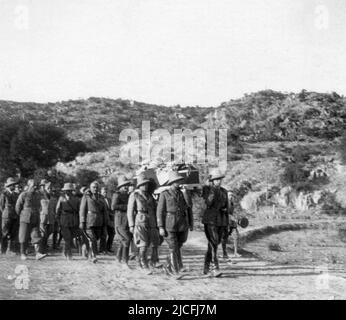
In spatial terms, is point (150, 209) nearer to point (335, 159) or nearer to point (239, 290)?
point (239, 290)

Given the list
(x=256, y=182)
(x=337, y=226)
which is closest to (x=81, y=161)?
(x=256, y=182)

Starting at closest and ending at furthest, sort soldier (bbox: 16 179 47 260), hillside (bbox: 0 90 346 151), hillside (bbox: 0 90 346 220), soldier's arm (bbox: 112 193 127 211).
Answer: soldier's arm (bbox: 112 193 127 211) < soldier (bbox: 16 179 47 260) < hillside (bbox: 0 90 346 220) < hillside (bbox: 0 90 346 151)

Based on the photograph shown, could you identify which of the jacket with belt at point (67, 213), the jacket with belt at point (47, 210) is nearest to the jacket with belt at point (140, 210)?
the jacket with belt at point (67, 213)

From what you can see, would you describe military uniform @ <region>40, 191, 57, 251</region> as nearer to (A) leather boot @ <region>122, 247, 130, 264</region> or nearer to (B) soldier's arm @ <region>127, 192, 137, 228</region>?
(A) leather boot @ <region>122, 247, 130, 264</region>

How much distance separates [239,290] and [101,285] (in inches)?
89.4

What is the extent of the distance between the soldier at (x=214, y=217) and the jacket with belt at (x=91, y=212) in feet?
9.52

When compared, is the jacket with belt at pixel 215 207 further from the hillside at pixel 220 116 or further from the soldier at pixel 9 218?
the hillside at pixel 220 116

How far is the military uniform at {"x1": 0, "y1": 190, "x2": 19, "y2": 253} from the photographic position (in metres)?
12.3

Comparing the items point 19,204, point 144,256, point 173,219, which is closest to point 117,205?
point 144,256

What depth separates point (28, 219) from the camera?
11.7 m

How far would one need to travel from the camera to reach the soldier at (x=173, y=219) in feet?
30.0

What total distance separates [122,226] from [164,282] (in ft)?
8.16

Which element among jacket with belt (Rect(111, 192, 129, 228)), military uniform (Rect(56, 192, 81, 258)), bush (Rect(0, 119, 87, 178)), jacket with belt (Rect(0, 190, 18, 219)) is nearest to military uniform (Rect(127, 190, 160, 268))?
jacket with belt (Rect(111, 192, 129, 228))

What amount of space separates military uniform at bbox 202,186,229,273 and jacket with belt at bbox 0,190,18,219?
5.12 meters
